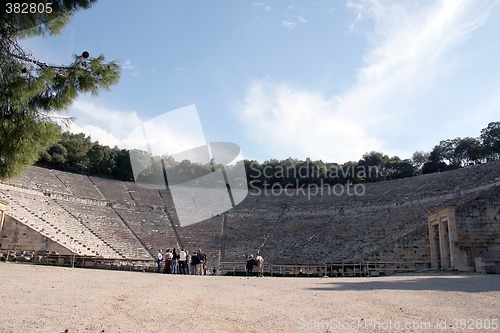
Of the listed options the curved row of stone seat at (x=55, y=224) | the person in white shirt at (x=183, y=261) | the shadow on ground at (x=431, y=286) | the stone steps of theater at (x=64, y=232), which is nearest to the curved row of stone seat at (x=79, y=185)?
the curved row of stone seat at (x=55, y=224)

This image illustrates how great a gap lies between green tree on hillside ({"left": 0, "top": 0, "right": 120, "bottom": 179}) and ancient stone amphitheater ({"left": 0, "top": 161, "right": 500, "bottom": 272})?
17.1 metres

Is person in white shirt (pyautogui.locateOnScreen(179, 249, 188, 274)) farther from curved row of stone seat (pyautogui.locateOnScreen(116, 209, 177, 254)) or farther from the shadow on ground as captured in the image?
curved row of stone seat (pyautogui.locateOnScreen(116, 209, 177, 254))

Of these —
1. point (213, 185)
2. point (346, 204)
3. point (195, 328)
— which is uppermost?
point (213, 185)

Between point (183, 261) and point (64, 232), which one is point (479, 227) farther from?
point (64, 232)

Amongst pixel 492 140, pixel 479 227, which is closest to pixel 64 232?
pixel 479 227

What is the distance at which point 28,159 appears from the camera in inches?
200

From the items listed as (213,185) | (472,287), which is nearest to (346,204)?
(213,185)

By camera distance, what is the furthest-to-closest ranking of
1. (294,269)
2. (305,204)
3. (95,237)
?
(305,204), (95,237), (294,269)

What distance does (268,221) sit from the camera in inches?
1361

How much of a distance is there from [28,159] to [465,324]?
5976 mm

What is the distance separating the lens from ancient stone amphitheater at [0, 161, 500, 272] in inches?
859

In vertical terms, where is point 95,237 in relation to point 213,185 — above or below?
below

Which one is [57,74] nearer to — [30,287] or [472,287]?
[30,287]

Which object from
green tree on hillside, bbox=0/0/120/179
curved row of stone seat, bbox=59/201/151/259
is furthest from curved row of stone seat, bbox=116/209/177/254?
green tree on hillside, bbox=0/0/120/179
